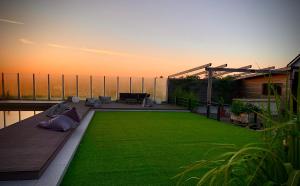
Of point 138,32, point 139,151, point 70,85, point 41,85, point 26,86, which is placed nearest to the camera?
point 139,151

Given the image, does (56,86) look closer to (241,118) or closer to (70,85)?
(70,85)

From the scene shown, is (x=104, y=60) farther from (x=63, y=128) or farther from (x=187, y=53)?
(x=63, y=128)

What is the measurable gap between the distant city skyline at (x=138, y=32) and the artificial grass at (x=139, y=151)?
19.5 ft

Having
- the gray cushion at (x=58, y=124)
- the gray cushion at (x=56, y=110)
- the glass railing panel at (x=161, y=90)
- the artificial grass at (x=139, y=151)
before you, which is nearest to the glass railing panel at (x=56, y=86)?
the glass railing panel at (x=161, y=90)

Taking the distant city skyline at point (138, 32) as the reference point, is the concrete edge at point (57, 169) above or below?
below

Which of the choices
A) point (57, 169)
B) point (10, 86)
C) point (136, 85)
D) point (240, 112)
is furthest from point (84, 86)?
point (57, 169)

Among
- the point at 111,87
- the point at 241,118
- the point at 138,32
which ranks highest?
the point at 138,32

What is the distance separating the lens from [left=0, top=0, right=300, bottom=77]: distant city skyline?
39.0 ft

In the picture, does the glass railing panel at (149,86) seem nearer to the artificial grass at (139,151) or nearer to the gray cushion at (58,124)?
the artificial grass at (139,151)

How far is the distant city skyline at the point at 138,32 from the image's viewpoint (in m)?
11.9

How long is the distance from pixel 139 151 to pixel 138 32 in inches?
389

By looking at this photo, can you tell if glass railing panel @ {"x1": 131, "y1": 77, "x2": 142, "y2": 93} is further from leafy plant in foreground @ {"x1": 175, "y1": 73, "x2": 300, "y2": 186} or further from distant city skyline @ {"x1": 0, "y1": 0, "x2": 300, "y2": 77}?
leafy plant in foreground @ {"x1": 175, "y1": 73, "x2": 300, "y2": 186}

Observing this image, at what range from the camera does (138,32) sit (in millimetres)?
13617

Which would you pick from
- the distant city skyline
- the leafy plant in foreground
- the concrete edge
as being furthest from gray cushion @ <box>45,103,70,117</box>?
the leafy plant in foreground
